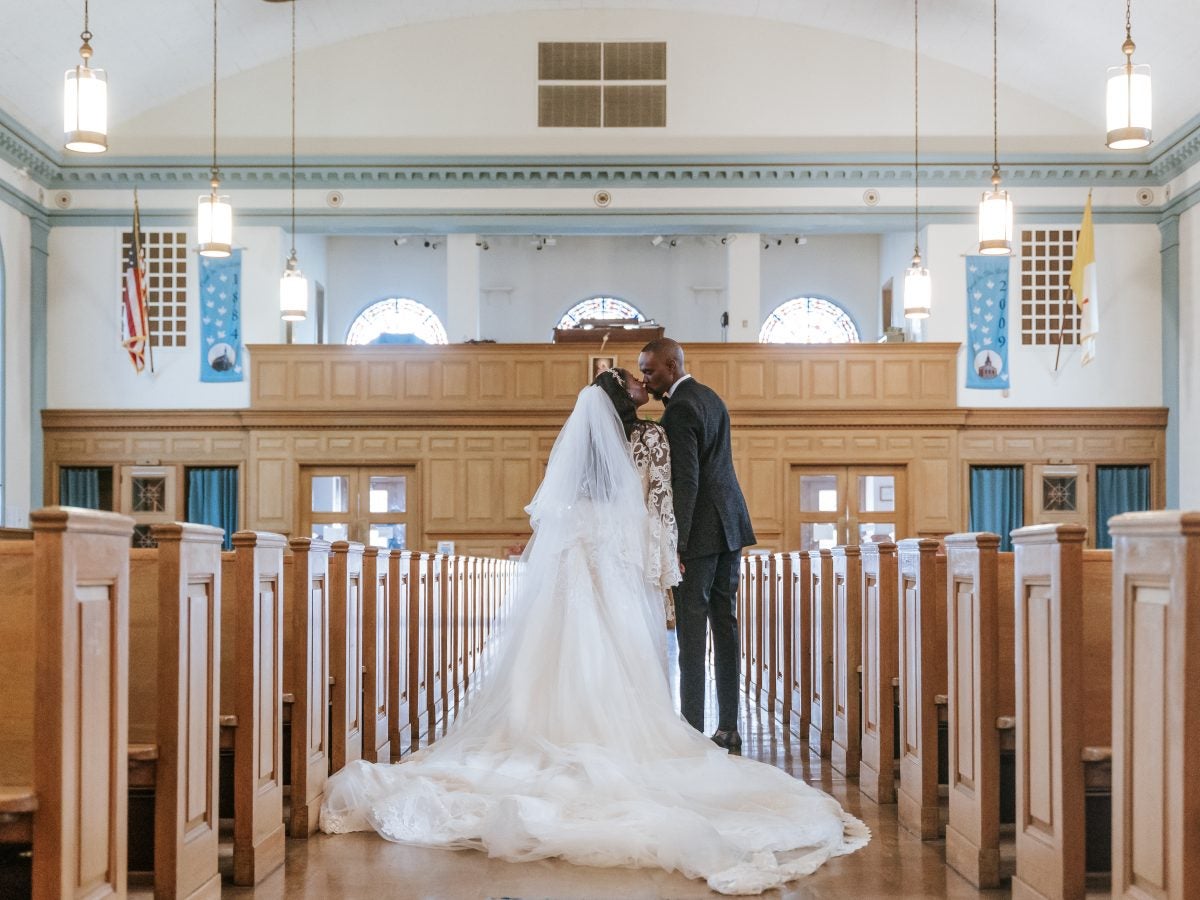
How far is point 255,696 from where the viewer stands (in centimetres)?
391

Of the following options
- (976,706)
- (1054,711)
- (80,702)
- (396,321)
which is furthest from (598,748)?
(396,321)

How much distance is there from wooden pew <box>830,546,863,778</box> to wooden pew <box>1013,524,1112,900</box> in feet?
6.09

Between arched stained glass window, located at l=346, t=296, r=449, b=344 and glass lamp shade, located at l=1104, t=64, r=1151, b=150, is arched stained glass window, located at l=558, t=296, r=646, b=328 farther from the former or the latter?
glass lamp shade, located at l=1104, t=64, r=1151, b=150

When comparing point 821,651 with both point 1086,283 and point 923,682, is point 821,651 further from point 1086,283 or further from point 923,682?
point 1086,283

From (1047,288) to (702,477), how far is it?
1199cm

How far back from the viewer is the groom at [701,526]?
5645mm

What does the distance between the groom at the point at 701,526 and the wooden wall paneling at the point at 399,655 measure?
1.46 meters

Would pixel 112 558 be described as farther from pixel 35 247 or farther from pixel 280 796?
pixel 35 247

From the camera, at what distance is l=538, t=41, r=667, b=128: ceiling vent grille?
1653 cm

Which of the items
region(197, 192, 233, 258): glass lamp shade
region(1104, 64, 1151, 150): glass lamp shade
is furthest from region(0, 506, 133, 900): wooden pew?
region(197, 192, 233, 258): glass lamp shade

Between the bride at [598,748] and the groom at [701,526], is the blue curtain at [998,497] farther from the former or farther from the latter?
the bride at [598,748]

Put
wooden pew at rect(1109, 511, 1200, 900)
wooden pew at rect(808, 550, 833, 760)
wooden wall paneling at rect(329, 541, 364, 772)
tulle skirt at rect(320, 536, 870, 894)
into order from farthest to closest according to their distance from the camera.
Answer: wooden pew at rect(808, 550, 833, 760), wooden wall paneling at rect(329, 541, 364, 772), tulle skirt at rect(320, 536, 870, 894), wooden pew at rect(1109, 511, 1200, 900)

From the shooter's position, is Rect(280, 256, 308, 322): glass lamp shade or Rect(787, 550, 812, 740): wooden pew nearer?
Rect(787, 550, 812, 740): wooden pew

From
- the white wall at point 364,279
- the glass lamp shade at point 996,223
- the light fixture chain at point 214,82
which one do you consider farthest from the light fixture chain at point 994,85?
the white wall at point 364,279
